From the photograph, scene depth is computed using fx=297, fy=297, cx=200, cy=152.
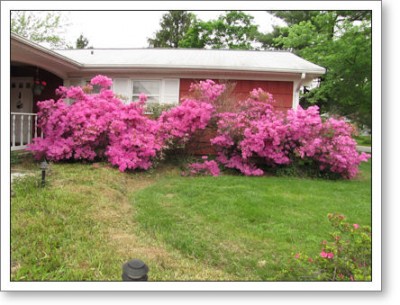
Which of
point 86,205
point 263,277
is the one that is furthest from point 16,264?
point 263,277

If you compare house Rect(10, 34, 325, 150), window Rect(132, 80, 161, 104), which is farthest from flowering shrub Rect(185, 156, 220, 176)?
window Rect(132, 80, 161, 104)

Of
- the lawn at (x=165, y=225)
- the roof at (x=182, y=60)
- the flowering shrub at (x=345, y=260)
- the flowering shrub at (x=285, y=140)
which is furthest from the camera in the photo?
the roof at (x=182, y=60)

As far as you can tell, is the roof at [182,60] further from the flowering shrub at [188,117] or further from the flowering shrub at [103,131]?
the flowering shrub at [103,131]

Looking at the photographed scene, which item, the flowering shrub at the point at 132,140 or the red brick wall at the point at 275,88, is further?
the red brick wall at the point at 275,88

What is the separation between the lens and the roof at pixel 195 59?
305 inches

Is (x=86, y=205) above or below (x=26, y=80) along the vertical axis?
below

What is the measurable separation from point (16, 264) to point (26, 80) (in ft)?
26.1

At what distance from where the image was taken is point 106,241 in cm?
298

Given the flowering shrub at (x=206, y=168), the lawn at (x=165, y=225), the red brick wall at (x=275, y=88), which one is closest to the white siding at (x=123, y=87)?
the red brick wall at (x=275, y=88)

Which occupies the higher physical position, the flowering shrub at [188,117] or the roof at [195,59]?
the roof at [195,59]

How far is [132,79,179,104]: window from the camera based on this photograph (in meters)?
8.51

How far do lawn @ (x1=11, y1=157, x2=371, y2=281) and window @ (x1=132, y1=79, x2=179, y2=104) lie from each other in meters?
3.55

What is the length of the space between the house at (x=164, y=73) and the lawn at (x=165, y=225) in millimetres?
3507

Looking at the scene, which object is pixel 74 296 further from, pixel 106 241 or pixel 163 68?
pixel 163 68
